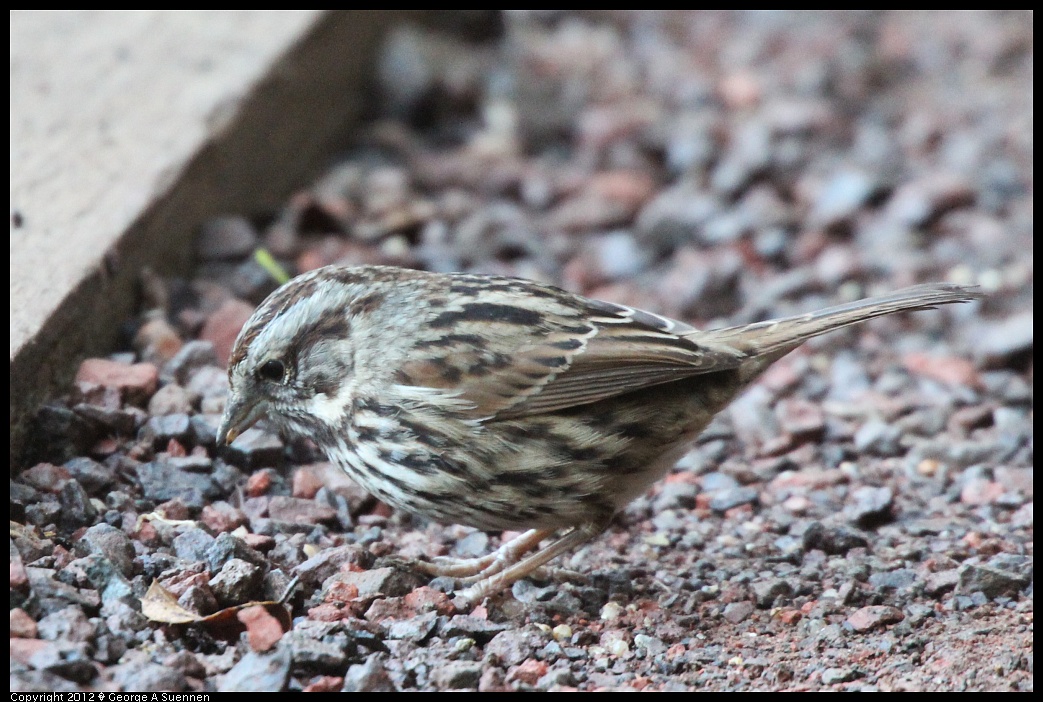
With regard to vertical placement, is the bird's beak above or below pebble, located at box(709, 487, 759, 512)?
above

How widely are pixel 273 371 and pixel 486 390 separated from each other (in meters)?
0.74

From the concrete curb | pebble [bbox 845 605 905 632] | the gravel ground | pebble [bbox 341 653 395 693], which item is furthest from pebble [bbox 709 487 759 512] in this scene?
the concrete curb

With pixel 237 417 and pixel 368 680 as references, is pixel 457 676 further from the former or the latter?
pixel 237 417

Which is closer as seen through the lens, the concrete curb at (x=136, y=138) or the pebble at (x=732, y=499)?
Answer: the concrete curb at (x=136, y=138)

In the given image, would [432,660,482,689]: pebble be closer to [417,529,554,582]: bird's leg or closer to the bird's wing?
[417,529,554,582]: bird's leg

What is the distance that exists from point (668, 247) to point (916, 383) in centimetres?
172

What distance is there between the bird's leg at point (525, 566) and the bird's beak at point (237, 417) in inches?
37.6

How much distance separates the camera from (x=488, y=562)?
4.48 m

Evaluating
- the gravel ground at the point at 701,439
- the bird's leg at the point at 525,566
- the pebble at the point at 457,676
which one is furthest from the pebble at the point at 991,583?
the pebble at the point at 457,676

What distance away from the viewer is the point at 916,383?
609cm

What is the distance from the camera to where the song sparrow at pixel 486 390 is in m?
4.18

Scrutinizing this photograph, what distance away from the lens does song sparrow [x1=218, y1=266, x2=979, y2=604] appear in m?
4.18

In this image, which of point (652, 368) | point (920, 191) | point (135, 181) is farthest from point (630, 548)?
point (920, 191)

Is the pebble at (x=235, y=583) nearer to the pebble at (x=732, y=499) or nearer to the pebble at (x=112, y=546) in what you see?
the pebble at (x=112, y=546)
